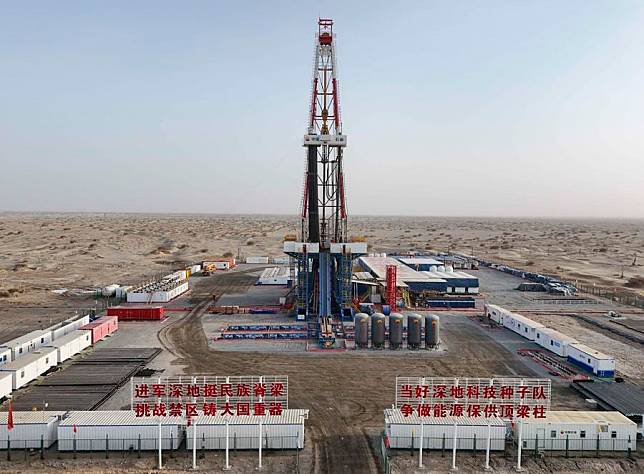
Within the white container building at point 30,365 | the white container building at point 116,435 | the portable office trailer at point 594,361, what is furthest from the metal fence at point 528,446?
the white container building at point 30,365

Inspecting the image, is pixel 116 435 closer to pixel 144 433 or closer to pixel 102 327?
pixel 144 433

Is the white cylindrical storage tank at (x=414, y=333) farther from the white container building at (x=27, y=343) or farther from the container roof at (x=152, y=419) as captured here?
the white container building at (x=27, y=343)

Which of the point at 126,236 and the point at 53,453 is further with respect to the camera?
the point at 126,236

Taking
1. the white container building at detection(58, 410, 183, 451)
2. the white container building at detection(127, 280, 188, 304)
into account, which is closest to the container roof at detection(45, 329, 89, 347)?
the white container building at detection(58, 410, 183, 451)

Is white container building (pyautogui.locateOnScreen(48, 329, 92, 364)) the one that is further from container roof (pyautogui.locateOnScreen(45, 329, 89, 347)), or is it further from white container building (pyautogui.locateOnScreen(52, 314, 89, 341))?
white container building (pyautogui.locateOnScreen(52, 314, 89, 341))

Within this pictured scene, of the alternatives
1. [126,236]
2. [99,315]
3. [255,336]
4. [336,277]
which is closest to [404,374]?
[255,336]

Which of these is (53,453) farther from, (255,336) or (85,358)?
(255,336)
